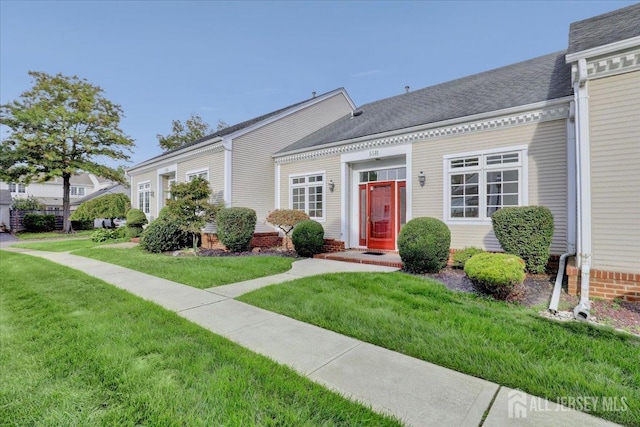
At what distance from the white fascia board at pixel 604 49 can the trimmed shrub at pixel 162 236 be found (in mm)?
11789

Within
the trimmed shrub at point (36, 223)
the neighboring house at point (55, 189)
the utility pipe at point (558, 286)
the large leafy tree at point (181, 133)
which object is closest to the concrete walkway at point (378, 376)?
the utility pipe at point (558, 286)

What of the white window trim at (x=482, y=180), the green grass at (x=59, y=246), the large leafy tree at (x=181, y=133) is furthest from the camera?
the large leafy tree at (x=181, y=133)

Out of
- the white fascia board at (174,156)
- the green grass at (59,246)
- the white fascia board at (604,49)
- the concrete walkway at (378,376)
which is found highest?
the white fascia board at (174,156)

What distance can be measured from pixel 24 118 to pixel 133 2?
17.3 m

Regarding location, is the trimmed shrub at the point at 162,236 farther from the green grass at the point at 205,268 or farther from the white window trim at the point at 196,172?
the white window trim at the point at 196,172

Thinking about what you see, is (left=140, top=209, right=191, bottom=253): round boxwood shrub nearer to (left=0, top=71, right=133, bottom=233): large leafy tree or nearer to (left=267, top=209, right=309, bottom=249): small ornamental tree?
(left=267, top=209, right=309, bottom=249): small ornamental tree

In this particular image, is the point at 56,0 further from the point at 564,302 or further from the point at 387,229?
the point at 564,302

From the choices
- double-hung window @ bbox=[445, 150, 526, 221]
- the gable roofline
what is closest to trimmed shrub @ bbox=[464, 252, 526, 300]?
double-hung window @ bbox=[445, 150, 526, 221]

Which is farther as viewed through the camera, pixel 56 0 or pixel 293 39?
pixel 293 39

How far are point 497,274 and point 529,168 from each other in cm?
387

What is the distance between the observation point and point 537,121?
6836 mm

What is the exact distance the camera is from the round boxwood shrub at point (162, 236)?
10695 mm

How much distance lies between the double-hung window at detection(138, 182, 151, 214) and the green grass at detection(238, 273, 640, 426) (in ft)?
52.8

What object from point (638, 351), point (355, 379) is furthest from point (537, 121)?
point (355, 379)
